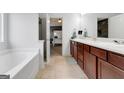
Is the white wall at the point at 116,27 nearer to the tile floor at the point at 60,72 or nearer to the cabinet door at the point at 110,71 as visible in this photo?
the cabinet door at the point at 110,71

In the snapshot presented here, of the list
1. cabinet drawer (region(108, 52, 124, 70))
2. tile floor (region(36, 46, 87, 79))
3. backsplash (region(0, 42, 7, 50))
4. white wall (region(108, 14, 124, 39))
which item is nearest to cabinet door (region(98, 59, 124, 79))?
cabinet drawer (region(108, 52, 124, 70))

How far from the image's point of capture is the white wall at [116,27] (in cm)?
282

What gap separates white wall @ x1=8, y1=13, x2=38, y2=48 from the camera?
447 cm

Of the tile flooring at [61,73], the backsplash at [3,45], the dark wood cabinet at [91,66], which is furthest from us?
the backsplash at [3,45]

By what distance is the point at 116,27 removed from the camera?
3.04m

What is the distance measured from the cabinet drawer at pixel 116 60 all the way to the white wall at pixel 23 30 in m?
2.95

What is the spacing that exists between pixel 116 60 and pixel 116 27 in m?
1.58

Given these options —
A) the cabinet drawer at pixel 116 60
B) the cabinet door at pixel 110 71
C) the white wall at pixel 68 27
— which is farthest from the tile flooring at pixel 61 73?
the white wall at pixel 68 27

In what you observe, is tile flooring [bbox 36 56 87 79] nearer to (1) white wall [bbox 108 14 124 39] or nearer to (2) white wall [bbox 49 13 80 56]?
(1) white wall [bbox 108 14 124 39]

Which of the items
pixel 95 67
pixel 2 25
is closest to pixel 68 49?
pixel 2 25

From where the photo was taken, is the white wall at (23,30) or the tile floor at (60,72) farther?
the white wall at (23,30)

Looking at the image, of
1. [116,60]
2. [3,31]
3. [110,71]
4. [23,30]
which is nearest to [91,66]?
[110,71]
